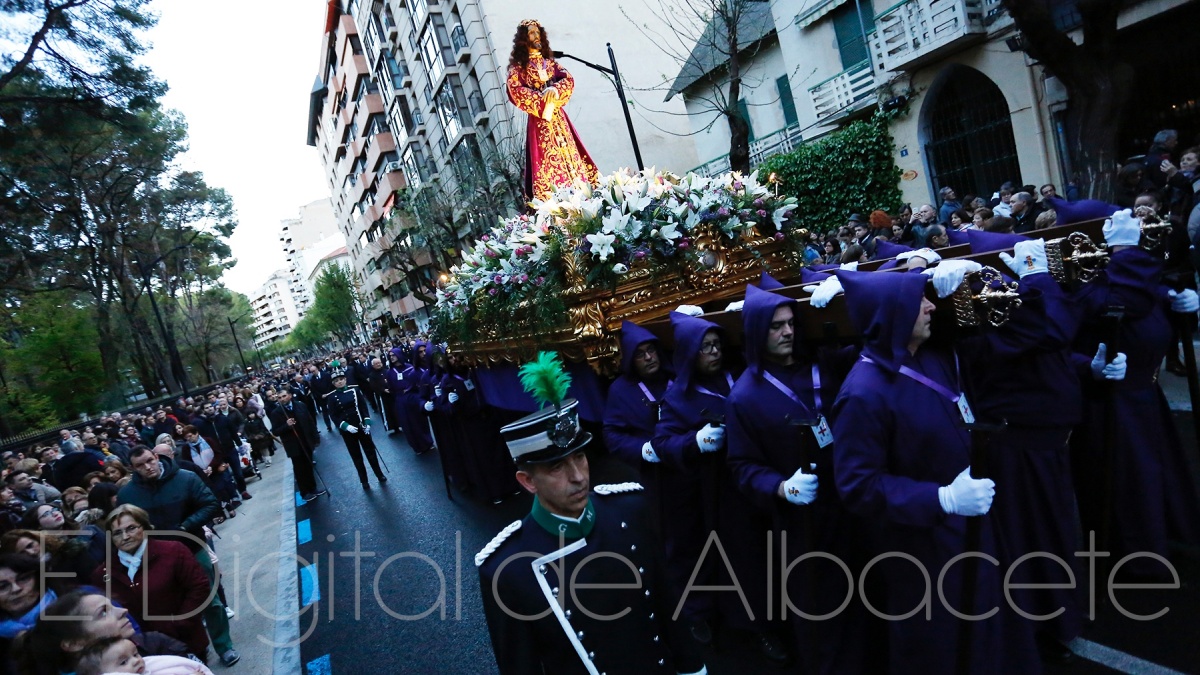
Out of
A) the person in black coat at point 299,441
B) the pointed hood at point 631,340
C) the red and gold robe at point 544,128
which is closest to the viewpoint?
the pointed hood at point 631,340

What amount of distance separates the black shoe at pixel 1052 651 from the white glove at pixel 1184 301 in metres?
1.76

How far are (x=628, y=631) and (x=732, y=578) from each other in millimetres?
1828

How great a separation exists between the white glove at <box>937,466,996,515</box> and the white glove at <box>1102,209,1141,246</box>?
1.67 meters

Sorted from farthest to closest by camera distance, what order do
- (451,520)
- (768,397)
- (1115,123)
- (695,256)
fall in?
1. (451,520)
2. (1115,123)
3. (695,256)
4. (768,397)

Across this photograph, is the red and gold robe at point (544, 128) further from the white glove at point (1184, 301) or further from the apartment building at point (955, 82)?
the apartment building at point (955, 82)

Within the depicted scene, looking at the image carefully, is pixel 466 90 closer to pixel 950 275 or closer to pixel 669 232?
pixel 669 232

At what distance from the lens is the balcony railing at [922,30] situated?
12516 millimetres

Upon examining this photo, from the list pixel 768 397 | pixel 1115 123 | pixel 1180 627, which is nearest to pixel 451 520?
pixel 768 397

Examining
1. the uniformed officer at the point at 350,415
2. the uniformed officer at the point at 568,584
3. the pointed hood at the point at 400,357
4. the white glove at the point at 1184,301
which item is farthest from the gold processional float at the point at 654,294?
the pointed hood at the point at 400,357

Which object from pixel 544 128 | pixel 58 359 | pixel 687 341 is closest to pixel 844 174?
pixel 544 128

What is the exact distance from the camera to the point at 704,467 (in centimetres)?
403

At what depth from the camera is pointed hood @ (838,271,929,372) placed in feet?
8.48

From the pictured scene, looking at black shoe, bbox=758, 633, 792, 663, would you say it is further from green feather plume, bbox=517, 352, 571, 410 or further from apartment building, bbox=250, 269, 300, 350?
apartment building, bbox=250, 269, 300, 350

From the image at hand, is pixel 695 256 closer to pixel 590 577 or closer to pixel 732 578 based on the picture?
pixel 732 578
